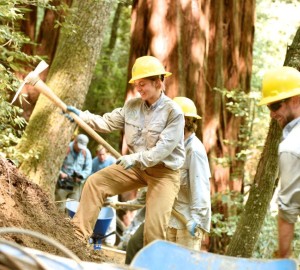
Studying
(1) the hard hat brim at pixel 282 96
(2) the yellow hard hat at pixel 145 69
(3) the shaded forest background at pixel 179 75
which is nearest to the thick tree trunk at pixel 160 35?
(3) the shaded forest background at pixel 179 75

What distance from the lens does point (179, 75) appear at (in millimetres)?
12797

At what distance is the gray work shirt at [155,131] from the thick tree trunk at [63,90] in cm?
292

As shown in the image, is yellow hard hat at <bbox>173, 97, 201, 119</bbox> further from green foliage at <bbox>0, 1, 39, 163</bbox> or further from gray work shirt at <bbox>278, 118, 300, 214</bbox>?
gray work shirt at <bbox>278, 118, 300, 214</bbox>

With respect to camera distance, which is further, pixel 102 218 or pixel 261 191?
pixel 102 218

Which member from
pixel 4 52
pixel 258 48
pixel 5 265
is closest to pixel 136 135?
pixel 4 52

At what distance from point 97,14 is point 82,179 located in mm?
3896

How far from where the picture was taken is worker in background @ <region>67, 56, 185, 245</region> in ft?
21.3

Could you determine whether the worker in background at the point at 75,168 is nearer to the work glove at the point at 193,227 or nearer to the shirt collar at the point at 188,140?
the shirt collar at the point at 188,140

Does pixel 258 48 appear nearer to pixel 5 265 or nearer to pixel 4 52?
pixel 4 52

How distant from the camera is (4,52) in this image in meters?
7.76

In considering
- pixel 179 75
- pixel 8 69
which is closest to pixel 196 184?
pixel 8 69

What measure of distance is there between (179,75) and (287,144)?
8.52 m

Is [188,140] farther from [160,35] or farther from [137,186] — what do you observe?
[160,35]

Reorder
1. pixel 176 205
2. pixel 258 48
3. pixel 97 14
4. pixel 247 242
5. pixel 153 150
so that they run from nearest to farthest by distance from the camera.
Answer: pixel 153 150, pixel 176 205, pixel 247 242, pixel 97 14, pixel 258 48
